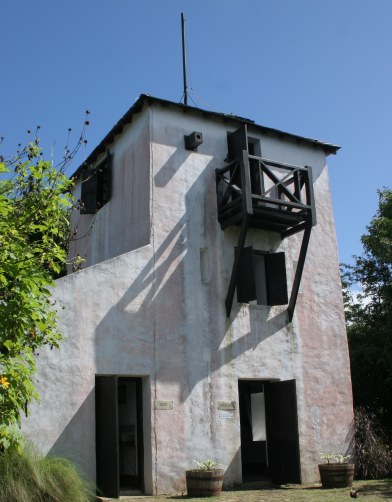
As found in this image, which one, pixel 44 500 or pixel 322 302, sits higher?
pixel 322 302

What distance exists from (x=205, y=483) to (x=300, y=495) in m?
1.75

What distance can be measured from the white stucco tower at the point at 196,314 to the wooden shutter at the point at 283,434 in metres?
0.03

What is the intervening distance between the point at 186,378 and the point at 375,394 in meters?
7.67

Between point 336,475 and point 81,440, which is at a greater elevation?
point 81,440

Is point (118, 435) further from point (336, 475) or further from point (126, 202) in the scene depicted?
point (126, 202)

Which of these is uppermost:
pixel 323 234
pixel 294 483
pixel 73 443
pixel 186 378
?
pixel 323 234

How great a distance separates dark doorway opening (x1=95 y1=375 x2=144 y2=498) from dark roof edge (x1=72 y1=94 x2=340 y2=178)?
244 inches

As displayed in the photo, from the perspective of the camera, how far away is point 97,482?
11562 millimetres

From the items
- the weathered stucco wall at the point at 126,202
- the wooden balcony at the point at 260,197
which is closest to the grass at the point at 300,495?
the weathered stucco wall at the point at 126,202

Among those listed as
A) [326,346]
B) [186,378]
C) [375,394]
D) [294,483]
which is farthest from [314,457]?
[375,394]

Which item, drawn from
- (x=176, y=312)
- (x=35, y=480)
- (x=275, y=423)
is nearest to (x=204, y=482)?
(x=275, y=423)

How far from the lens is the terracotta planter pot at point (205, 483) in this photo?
1136 centimetres

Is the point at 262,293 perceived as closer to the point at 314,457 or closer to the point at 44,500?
the point at 314,457

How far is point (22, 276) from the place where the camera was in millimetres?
7520
